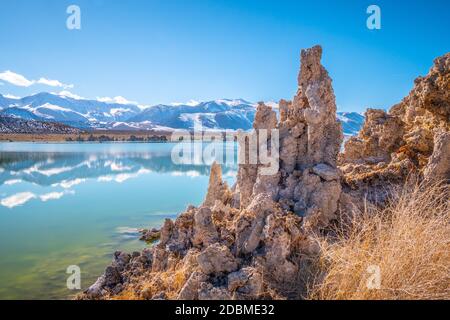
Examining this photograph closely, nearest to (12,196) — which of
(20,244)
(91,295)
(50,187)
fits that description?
(50,187)

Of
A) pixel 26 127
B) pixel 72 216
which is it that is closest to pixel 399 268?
pixel 72 216

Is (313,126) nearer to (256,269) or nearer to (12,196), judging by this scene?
(256,269)

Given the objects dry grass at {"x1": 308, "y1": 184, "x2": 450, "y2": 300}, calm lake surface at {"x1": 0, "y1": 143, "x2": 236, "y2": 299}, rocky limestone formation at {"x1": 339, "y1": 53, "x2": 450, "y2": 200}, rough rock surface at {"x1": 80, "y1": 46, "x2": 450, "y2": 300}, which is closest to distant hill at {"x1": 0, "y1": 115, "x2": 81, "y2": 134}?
calm lake surface at {"x1": 0, "y1": 143, "x2": 236, "y2": 299}

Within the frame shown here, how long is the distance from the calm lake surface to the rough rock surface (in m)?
3.44

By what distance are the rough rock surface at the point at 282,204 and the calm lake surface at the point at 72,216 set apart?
11.3 feet

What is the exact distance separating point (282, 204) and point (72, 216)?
1402 centimetres

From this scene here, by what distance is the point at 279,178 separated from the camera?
7.23m

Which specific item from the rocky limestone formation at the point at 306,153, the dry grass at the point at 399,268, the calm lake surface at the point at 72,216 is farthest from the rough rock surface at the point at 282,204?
the calm lake surface at the point at 72,216

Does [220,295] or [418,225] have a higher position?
[418,225]

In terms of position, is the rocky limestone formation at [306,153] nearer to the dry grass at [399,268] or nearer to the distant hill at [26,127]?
the dry grass at [399,268]

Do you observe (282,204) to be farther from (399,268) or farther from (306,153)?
(399,268)

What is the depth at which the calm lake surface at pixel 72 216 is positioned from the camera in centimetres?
1005

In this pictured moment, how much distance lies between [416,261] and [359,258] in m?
0.59

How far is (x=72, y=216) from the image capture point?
17859 mm
